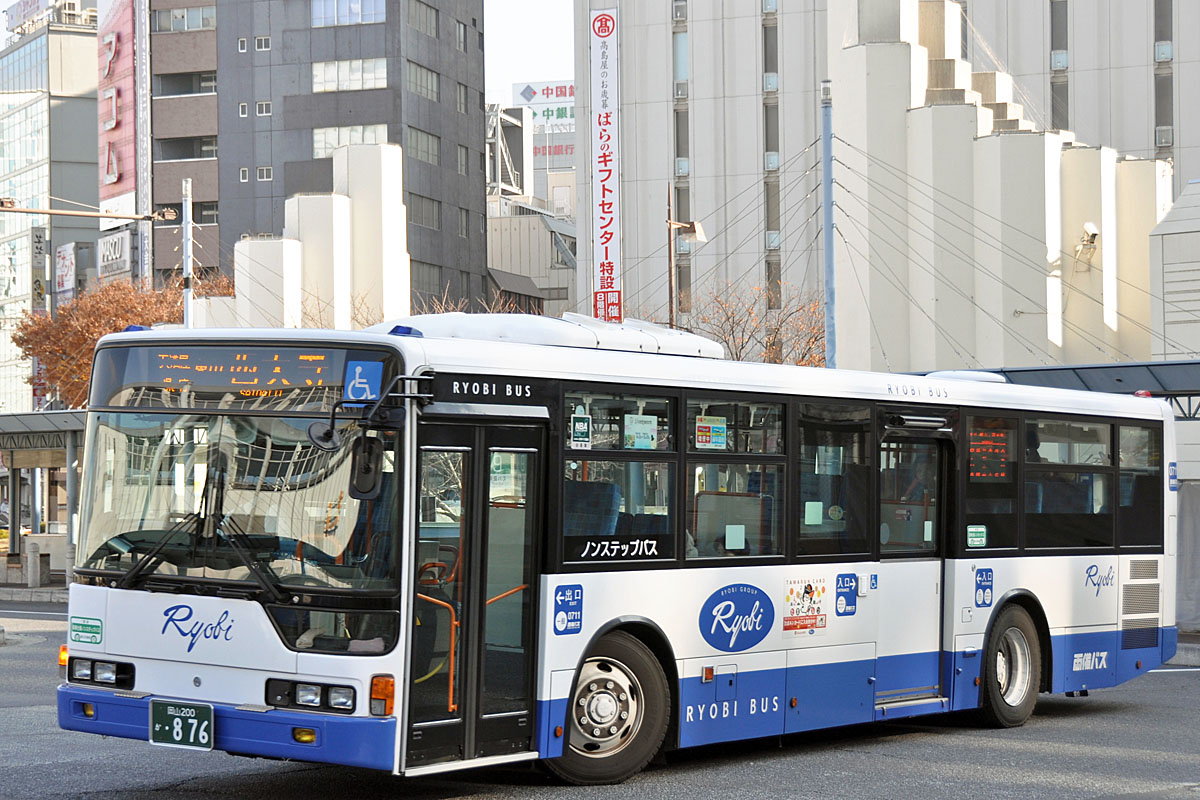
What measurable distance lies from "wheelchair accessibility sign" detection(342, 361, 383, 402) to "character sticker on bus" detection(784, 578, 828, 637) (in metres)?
3.69

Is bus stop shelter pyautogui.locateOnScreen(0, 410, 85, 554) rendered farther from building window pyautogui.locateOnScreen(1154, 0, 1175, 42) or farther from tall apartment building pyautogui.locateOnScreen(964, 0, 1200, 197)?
building window pyautogui.locateOnScreen(1154, 0, 1175, 42)

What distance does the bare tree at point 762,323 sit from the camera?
5169 centimetres

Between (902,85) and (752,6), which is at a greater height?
(752,6)

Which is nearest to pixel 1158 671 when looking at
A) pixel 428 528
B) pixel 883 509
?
pixel 883 509

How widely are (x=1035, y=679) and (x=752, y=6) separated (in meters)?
49.0

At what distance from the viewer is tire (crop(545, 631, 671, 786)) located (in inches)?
389

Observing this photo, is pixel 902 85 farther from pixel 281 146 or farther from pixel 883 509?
pixel 281 146

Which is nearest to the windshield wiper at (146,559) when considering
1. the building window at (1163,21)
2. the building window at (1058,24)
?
the building window at (1058,24)

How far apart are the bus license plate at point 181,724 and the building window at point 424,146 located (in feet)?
216

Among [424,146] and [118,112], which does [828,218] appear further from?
[118,112]

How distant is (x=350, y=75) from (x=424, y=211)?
7114mm

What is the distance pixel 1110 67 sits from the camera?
53.1 meters

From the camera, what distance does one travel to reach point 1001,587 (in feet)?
43.9

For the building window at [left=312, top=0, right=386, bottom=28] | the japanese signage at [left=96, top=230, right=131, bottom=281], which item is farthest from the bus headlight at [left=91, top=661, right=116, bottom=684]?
the japanese signage at [left=96, top=230, right=131, bottom=281]
